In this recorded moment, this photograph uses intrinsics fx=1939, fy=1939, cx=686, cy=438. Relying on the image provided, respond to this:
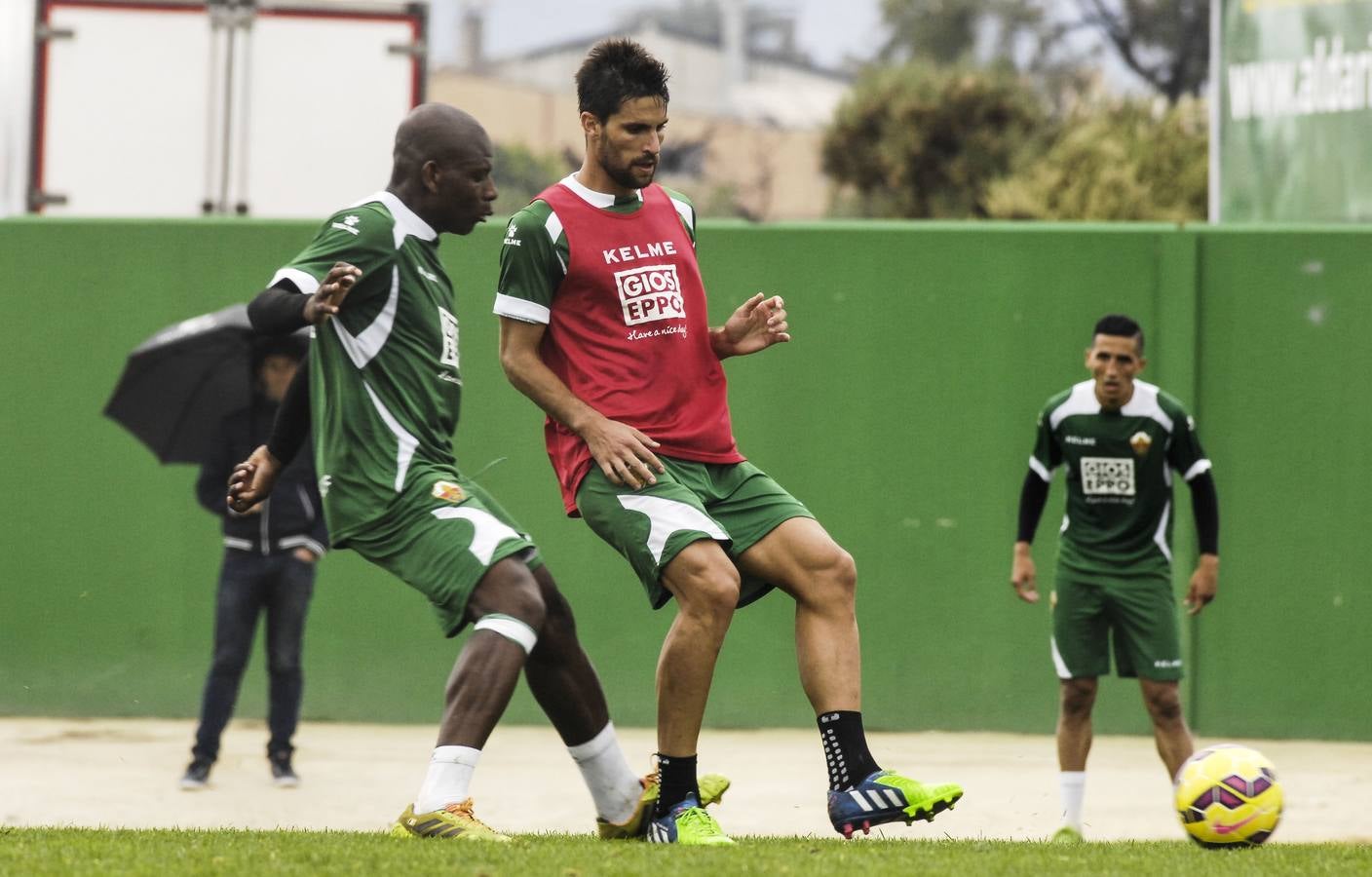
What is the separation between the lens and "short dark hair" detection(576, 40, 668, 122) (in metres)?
5.82

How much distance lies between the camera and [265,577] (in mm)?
9055

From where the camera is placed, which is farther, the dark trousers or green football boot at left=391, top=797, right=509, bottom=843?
the dark trousers

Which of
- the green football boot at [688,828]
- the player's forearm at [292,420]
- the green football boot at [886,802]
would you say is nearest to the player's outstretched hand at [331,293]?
the player's forearm at [292,420]

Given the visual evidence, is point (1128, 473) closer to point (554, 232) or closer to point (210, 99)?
→ point (554, 232)

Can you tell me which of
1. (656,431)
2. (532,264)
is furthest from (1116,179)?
(532,264)

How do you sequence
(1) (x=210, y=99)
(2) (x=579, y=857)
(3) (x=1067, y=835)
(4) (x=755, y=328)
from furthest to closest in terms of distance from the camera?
(1) (x=210, y=99) < (3) (x=1067, y=835) < (4) (x=755, y=328) < (2) (x=579, y=857)

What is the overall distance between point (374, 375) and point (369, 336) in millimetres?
120

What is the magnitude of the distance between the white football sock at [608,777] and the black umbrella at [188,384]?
3.62 meters

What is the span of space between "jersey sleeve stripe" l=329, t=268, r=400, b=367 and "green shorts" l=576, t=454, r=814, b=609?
0.77m

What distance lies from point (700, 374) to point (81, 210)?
6726 millimetres

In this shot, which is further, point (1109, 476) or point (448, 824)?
point (1109, 476)

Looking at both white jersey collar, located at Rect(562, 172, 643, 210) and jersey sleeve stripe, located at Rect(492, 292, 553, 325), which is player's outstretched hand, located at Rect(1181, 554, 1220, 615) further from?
jersey sleeve stripe, located at Rect(492, 292, 553, 325)

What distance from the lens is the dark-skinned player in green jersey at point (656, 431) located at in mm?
5707

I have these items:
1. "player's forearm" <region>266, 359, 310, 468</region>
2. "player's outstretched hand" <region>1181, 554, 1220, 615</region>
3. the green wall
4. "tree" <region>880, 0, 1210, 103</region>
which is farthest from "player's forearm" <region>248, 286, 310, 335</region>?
"tree" <region>880, 0, 1210, 103</region>
